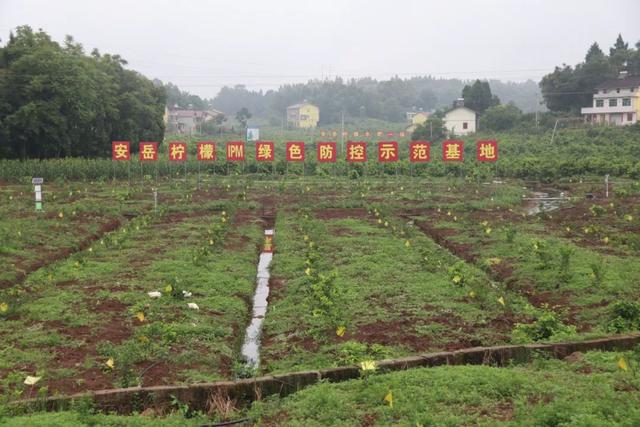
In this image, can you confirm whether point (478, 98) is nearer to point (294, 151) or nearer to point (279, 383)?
point (294, 151)

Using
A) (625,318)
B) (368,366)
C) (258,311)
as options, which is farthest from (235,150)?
(368,366)

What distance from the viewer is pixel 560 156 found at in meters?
48.1

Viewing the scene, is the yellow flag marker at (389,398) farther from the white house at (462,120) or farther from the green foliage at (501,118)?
the white house at (462,120)

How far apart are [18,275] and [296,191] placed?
2066 cm

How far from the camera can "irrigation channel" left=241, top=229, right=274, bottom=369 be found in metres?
11.2

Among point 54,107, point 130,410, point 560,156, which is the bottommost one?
point 130,410

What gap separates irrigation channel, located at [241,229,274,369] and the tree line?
84.8 ft

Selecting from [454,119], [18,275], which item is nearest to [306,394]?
[18,275]

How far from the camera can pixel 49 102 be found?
40375mm

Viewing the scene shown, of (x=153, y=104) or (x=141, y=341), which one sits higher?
(x=153, y=104)

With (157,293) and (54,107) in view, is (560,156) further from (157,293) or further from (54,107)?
(157,293)

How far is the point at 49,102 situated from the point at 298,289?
3242 centimetres

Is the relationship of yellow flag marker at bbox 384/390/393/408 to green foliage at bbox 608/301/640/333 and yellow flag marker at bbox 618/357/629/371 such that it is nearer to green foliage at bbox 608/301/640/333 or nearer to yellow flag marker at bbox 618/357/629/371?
yellow flag marker at bbox 618/357/629/371

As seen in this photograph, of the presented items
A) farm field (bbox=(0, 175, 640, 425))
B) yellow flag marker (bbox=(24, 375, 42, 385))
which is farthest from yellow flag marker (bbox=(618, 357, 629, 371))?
yellow flag marker (bbox=(24, 375, 42, 385))
